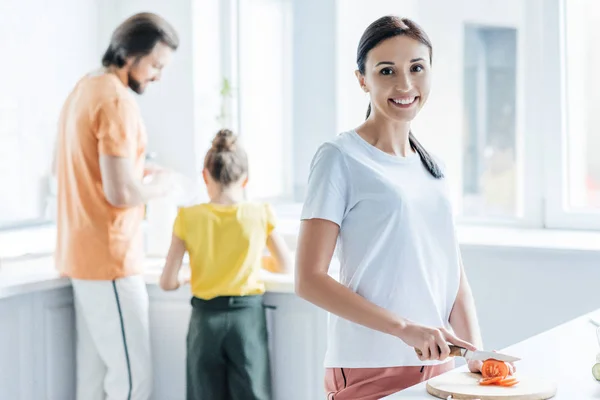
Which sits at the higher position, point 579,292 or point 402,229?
point 402,229

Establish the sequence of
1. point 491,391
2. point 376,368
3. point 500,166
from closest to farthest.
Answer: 1. point 491,391
2. point 376,368
3. point 500,166

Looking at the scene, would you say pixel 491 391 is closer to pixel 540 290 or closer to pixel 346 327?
pixel 346 327

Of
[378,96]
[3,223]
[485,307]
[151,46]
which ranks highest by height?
[151,46]

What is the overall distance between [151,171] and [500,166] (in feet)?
3.80

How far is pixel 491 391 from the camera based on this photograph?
1431 millimetres

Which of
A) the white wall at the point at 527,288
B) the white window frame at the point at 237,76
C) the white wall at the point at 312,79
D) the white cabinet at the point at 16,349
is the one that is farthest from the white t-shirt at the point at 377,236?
the white window frame at the point at 237,76

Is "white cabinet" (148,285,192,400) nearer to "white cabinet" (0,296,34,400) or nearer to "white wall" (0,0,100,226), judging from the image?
"white cabinet" (0,296,34,400)

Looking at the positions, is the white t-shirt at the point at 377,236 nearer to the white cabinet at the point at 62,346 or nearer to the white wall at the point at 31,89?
the white cabinet at the point at 62,346

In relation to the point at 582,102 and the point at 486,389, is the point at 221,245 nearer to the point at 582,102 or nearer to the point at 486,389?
the point at 582,102

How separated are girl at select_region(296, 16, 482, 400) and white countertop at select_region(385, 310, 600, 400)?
0.14 metres

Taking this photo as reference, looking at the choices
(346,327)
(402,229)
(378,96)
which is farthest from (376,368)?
(378,96)

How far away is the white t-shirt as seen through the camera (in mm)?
1618

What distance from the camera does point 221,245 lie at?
2.81 meters

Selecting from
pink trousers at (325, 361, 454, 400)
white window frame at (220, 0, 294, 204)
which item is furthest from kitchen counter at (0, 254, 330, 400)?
pink trousers at (325, 361, 454, 400)
